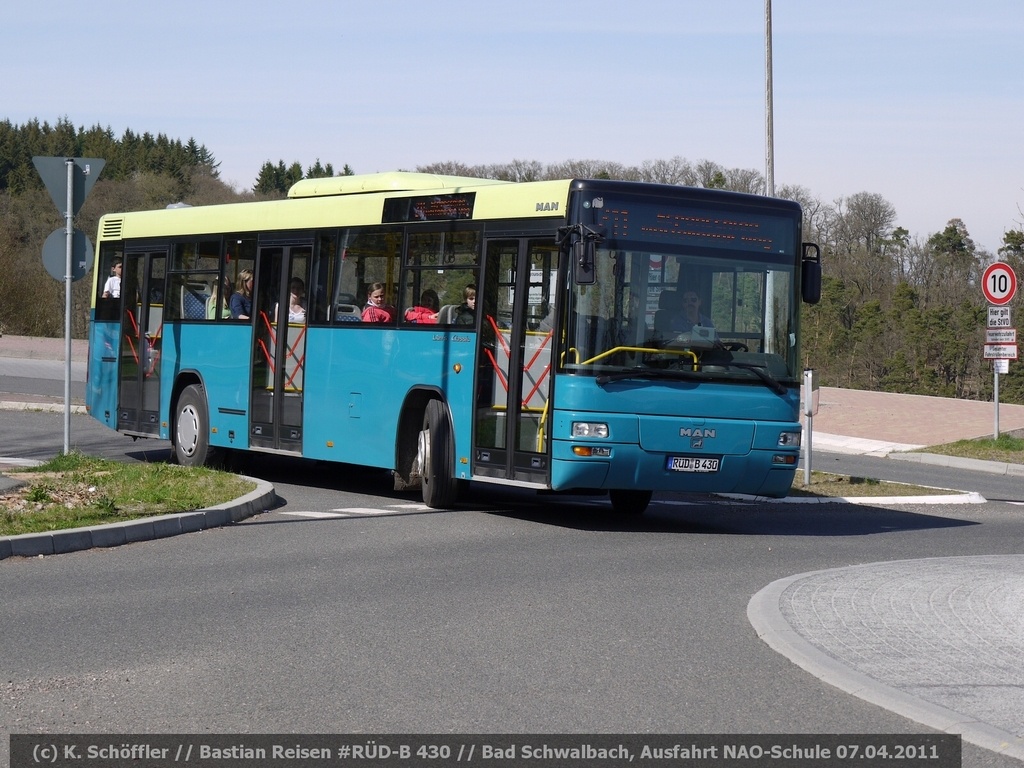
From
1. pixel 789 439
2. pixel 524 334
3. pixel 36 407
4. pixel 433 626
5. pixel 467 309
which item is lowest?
pixel 433 626

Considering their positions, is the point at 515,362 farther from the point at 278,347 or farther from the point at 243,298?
the point at 243,298

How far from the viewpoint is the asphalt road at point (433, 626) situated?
6.02m

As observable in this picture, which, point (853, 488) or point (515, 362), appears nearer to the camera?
point (515, 362)

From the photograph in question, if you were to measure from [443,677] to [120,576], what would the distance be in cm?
377

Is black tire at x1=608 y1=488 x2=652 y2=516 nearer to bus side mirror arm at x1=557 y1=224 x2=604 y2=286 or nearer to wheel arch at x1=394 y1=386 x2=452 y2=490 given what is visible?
wheel arch at x1=394 y1=386 x2=452 y2=490

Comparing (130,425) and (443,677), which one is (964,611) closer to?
(443,677)

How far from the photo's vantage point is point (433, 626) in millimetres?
8086

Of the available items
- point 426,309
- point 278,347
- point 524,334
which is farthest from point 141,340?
point 524,334

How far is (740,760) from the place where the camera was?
5422 millimetres

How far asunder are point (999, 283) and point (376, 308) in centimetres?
1348

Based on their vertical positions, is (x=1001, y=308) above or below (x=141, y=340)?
above

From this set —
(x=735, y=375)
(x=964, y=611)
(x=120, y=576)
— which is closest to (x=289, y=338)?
(x=735, y=375)

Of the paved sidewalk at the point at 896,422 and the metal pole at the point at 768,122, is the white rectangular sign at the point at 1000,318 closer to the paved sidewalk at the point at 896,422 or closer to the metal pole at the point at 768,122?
the paved sidewalk at the point at 896,422

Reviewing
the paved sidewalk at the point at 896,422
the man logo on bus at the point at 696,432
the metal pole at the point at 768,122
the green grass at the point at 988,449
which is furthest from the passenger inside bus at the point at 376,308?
the green grass at the point at 988,449
